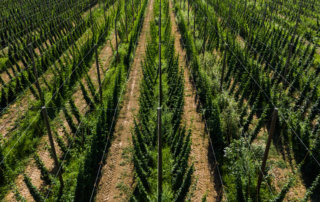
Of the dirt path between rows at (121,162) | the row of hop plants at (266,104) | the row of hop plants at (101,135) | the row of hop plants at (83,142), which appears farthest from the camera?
the row of hop plants at (266,104)

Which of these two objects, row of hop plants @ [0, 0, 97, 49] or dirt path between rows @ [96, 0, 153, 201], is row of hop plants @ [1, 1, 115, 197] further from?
row of hop plants @ [0, 0, 97, 49]

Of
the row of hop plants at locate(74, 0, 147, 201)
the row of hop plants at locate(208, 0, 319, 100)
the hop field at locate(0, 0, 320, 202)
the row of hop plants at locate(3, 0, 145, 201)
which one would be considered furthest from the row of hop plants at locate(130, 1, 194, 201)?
the row of hop plants at locate(208, 0, 319, 100)

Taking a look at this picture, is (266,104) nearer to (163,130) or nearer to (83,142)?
(163,130)

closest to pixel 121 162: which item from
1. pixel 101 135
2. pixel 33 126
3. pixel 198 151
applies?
pixel 101 135

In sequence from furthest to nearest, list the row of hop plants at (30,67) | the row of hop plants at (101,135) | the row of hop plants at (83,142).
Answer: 1. the row of hop plants at (30,67)
2. the row of hop plants at (101,135)
3. the row of hop plants at (83,142)

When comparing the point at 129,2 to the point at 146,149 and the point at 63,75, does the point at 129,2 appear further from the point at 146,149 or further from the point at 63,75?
the point at 146,149

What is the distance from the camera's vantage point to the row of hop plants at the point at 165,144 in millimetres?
7719

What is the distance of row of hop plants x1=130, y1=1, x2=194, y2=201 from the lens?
7.72m

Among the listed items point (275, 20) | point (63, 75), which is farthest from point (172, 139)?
point (275, 20)

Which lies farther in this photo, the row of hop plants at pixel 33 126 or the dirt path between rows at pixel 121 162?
the row of hop plants at pixel 33 126

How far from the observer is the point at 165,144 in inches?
380

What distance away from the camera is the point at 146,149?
8930mm

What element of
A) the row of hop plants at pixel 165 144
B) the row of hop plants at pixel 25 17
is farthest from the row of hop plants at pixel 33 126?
the row of hop plants at pixel 25 17

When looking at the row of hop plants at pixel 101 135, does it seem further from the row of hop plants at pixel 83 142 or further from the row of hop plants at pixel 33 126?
the row of hop plants at pixel 33 126
